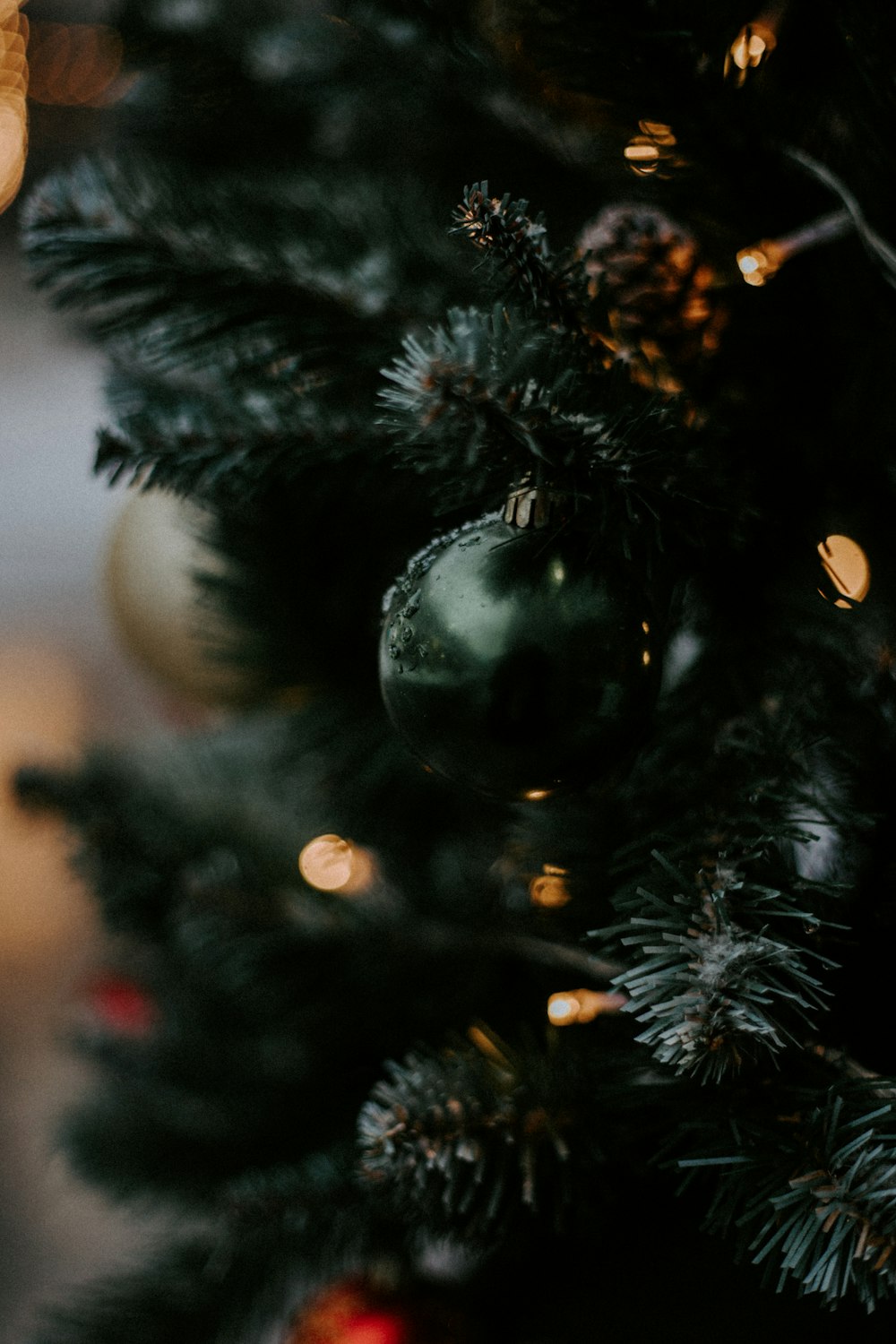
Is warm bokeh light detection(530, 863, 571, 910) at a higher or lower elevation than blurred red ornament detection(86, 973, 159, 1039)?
higher

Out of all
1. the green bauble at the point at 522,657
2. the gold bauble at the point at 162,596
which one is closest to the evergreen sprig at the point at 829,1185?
the green bauble at the point at 522,657

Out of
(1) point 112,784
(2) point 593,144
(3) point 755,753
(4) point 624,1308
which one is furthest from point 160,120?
(4) point 624,1308

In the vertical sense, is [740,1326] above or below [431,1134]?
below

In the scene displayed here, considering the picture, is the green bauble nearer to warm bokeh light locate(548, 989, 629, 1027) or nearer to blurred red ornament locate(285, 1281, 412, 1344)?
warm bokeh light locate(548, 989, 629, 1027)

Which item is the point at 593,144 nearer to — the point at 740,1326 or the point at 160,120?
the point at 160,120

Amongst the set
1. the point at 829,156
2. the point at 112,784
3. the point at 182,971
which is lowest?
the point at 182,971

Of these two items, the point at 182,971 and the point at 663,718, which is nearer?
the point at 663,718

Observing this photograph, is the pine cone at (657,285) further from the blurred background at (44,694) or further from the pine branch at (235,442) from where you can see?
the blurred background at (44,694)

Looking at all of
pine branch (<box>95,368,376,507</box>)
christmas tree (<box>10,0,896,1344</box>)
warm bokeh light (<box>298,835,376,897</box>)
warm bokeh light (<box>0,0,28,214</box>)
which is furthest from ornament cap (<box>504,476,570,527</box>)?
warm bokeh light (<box>0,0,28,214</box>)
